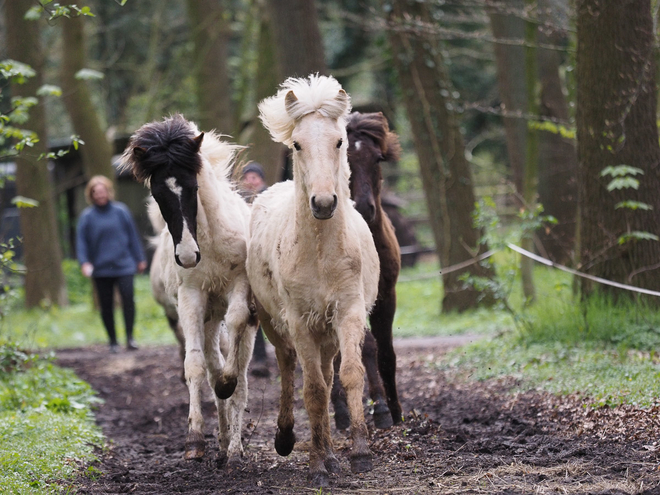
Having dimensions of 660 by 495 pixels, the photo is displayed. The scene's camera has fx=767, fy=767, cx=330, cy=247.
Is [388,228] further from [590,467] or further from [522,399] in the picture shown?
[590,467]

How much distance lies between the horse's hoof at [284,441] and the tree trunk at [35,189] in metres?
11.1

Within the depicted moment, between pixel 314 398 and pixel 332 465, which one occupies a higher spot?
pixel 314 398

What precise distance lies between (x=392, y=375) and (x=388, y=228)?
1.29 m

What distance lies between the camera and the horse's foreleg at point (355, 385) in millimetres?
4781

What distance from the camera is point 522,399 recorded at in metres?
6.85

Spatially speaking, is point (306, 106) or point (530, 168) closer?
point (306, 106)

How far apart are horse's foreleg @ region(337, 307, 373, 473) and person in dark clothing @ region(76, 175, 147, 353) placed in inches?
303

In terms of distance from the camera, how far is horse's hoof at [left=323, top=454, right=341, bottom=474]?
5059mm

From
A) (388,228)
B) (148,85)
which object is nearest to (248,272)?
(388,228)

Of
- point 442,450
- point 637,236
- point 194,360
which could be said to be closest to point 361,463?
point 442,450

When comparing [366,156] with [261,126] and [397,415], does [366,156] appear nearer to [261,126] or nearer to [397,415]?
[397,415]

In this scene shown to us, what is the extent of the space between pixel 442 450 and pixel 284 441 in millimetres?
1148

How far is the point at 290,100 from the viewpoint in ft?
16.3

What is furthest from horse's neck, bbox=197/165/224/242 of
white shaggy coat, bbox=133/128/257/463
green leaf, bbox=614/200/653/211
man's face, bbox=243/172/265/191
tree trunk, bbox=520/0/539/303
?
tree trunk, bbox=520/0/539/303
